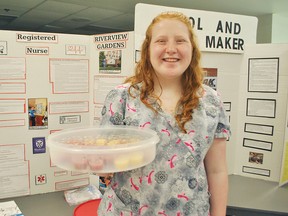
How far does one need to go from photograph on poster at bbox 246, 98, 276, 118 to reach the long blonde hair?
731 mm

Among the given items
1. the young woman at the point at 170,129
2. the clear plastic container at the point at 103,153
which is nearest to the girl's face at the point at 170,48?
the young woman at the point at 170,129

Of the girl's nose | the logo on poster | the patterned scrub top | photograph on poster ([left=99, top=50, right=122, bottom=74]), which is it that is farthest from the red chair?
the girl's nose

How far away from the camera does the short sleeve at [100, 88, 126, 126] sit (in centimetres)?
100

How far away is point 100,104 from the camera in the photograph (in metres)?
1.43

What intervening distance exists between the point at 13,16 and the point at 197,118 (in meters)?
Answer: 6.01

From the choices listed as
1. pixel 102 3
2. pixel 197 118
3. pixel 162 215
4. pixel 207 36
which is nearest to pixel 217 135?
pixel 197 118

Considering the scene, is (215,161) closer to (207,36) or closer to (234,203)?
(234,203)

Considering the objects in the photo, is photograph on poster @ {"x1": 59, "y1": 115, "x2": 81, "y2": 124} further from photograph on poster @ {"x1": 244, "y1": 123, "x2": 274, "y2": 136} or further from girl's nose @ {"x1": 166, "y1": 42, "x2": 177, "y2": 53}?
photograph on poster @ {"x1": 244, "y1": 123, "x2": 274, "y2": 136}

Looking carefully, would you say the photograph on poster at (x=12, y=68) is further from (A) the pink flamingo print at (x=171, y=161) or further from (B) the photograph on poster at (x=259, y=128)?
(B) the photograph on poster at (x=259, y=128)

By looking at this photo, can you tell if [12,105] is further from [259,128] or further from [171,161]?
[259,128]

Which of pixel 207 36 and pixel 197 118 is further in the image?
pixel 207 36

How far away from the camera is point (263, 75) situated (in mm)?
1656

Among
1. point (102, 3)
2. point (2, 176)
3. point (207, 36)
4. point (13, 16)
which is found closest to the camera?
point (2, 176)

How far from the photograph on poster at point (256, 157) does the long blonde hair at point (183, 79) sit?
85 centimetres
